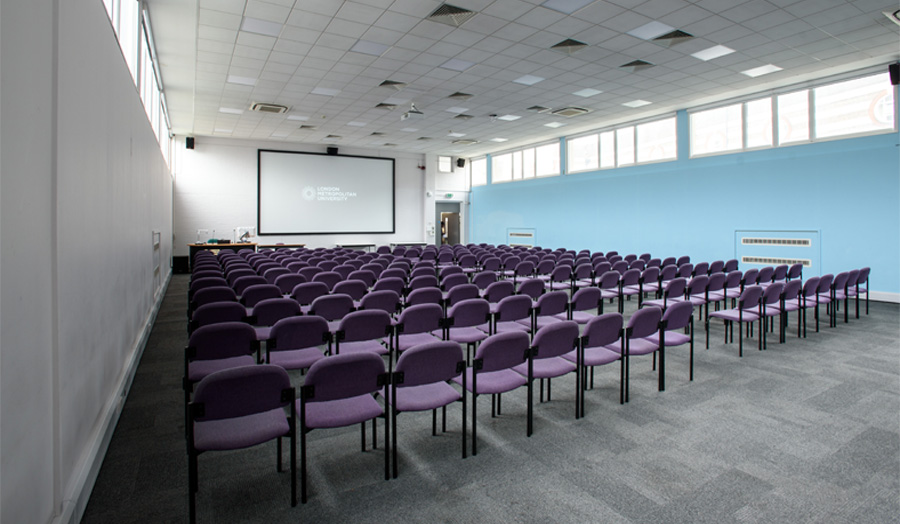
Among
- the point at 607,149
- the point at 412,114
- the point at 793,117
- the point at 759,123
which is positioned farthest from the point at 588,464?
the point at 607,149

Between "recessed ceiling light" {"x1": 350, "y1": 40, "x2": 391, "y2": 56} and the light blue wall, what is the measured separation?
8297 millimetres

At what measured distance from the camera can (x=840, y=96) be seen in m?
9.23

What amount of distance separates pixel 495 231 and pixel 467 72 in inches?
423

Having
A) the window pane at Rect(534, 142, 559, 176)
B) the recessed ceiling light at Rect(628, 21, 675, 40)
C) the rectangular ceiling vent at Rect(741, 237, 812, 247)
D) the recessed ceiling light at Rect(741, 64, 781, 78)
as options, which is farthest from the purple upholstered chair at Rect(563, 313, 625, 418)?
the window pane at Rect(534, 142, 559, 176)

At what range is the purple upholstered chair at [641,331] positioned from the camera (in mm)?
3836

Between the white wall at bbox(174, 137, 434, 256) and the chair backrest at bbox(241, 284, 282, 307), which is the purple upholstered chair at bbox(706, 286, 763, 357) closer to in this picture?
the chair backrest at bbox(241, 284, 282, 307)

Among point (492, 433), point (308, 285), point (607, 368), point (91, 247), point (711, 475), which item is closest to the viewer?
point (711, 475)

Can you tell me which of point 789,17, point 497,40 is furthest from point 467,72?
point 789,17

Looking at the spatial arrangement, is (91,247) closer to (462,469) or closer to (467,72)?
(462,469)

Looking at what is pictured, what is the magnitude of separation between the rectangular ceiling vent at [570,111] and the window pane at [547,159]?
3.92m

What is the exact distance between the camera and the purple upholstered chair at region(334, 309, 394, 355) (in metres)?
3.79

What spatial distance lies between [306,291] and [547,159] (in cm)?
1306

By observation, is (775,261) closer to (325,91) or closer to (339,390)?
(325,91)

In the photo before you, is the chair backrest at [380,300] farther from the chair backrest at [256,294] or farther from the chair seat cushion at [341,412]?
the chair seat cushion at [341,412]
